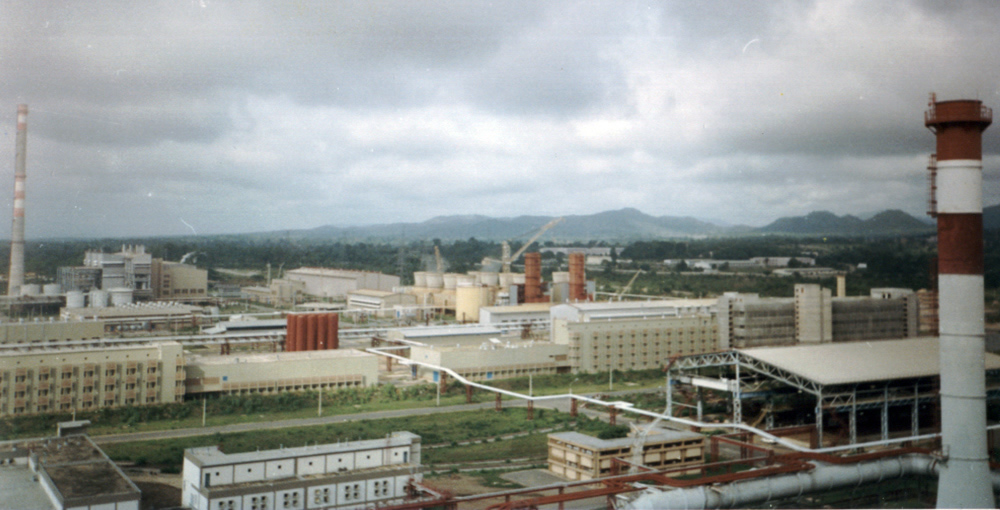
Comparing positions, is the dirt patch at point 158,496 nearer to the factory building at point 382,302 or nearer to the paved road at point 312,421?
the paved road at point 312,421

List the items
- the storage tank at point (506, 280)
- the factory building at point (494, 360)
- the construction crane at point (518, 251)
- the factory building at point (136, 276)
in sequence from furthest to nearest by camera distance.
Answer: the construction crane at point (518, 251)
the storage tank at point (506, 280)
the factory building at point (136, 276)
the factory building at point (494, 360)

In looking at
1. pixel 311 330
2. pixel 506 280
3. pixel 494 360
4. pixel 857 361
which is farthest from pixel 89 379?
pixel 506 280

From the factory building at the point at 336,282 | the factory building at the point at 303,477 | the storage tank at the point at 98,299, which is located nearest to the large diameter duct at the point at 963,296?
the factory building at the point at 303,477

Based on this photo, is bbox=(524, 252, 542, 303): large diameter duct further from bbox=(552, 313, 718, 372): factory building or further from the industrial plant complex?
bbox=(552, 313, 718, 372): factory building

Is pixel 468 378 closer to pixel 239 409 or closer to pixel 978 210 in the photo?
pixel 239 409

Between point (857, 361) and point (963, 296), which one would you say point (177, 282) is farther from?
point (963, 296)

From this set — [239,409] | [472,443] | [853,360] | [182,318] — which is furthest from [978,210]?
[182,318]

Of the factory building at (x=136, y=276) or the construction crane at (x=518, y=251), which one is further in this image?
the construction crane at (x=518, y=251)
